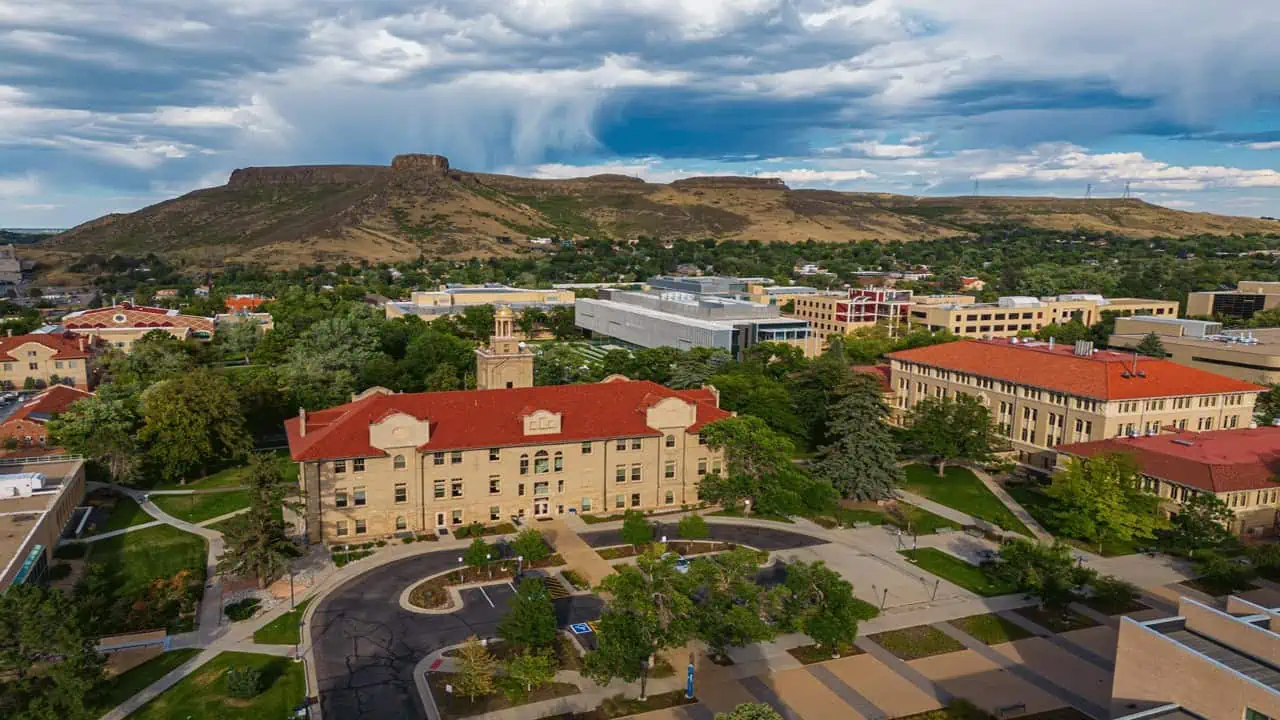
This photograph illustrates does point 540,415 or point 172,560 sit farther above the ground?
point 540,415

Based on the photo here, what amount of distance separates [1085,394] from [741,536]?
35023 mm

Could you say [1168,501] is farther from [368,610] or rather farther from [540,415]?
[368,610]

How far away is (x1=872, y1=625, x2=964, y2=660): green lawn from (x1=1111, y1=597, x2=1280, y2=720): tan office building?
11.8m

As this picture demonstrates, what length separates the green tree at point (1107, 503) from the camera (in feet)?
179

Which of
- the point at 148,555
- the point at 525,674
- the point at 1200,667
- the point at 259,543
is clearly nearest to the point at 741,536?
the point at 525,674

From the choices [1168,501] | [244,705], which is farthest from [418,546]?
[1168,501]

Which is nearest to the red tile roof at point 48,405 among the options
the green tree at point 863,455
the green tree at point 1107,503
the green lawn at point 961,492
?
the green tree at point 863,455

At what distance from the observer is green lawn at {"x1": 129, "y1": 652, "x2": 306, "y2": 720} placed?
35.9 m

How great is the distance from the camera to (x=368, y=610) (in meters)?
46.0

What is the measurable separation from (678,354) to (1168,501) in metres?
54.9

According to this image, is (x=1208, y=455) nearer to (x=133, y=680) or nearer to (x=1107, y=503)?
(x=1107, y=503)

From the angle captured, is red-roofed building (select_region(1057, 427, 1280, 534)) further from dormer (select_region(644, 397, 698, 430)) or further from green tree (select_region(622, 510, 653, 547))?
green tree (select_region(622, 510, 653, 547))

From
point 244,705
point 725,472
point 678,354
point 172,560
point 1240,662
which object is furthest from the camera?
point 678,354

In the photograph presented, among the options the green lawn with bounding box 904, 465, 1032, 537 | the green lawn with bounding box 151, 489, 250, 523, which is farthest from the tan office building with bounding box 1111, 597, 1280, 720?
the green lawn with bounding box 151, 489, 250, 523
